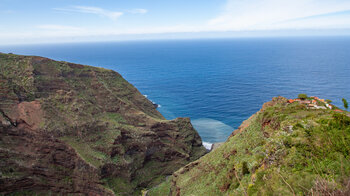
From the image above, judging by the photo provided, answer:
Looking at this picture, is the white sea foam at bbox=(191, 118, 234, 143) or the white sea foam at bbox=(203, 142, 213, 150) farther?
the white sea foam at bbox=(191, 118, 234, 143)

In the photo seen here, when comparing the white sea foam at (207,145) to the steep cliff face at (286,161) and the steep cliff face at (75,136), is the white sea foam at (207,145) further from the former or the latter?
the steep cliff face at (286,161)

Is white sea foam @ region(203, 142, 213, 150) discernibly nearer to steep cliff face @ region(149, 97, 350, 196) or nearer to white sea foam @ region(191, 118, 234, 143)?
white sea foam @ region(191, 118, 234, 143)

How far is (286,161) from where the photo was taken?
15844 millimetres

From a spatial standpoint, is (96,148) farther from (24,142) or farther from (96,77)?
(96,77)

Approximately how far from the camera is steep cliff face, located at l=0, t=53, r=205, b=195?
122ft

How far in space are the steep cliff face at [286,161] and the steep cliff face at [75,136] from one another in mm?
13630

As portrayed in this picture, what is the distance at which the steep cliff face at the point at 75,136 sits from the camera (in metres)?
37.2

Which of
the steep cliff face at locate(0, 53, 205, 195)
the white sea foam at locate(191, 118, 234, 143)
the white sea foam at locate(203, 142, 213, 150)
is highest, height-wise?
the steep cliff face at locate(0, 53, 205, 195)

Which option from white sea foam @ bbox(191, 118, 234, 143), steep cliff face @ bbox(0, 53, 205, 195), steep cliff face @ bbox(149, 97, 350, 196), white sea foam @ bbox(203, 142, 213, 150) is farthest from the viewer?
white sea foam @ bbox(191, 118, 234, 143)

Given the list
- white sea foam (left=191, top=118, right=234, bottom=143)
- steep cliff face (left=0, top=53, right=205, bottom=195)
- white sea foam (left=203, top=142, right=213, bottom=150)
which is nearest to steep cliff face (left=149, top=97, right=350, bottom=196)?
steep cliff face (left=0, top=53, right=205, bottom=195)

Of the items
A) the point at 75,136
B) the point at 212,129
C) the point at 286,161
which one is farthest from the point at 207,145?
the point at 286,161

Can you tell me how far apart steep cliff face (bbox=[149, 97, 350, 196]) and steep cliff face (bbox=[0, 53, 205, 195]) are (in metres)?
13.6

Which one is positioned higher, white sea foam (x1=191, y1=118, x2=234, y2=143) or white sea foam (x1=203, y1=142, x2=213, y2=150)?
white sea foam (x1=191, y1=118, x2=234, y2=143)

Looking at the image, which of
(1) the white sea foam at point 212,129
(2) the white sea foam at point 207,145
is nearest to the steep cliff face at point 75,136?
(2) the white sea foam at point 207,145
